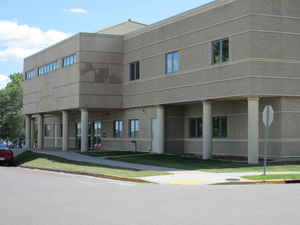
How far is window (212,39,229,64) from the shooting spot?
90.5ft

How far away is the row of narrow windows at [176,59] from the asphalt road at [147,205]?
44.2ft

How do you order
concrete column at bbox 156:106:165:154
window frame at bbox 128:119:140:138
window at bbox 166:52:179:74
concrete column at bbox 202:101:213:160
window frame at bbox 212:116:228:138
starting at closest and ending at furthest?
concrete column at bbox 202:101:213:160
window frame at bbox 212:116:228:138
window at bbox 166:52:179:74
concrete column at bbox 156:106:165:154
window frame at bbox 128:119:140:138

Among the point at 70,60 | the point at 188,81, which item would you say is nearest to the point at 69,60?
the point at 70,60

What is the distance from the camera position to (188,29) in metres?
30.5

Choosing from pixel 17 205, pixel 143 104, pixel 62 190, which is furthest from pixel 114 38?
pixel 17 205

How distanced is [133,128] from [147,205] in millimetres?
26765

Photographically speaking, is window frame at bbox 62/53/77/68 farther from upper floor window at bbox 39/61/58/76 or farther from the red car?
the red car

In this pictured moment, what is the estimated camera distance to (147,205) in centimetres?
1150

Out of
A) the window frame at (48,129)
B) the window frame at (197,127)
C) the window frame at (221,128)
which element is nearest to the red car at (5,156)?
the window frame at (197,127)

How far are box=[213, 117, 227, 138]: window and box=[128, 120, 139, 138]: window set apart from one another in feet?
25.3

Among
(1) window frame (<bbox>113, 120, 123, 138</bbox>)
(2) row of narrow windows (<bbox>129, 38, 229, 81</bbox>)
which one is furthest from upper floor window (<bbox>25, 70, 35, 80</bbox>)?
(2) row of narrow windows (<bbox>129, 38, 229, 81</bbox>)

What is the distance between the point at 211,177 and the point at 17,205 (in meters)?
9.50

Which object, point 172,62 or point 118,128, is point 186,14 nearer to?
point 172,62

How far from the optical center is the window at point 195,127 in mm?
33656
